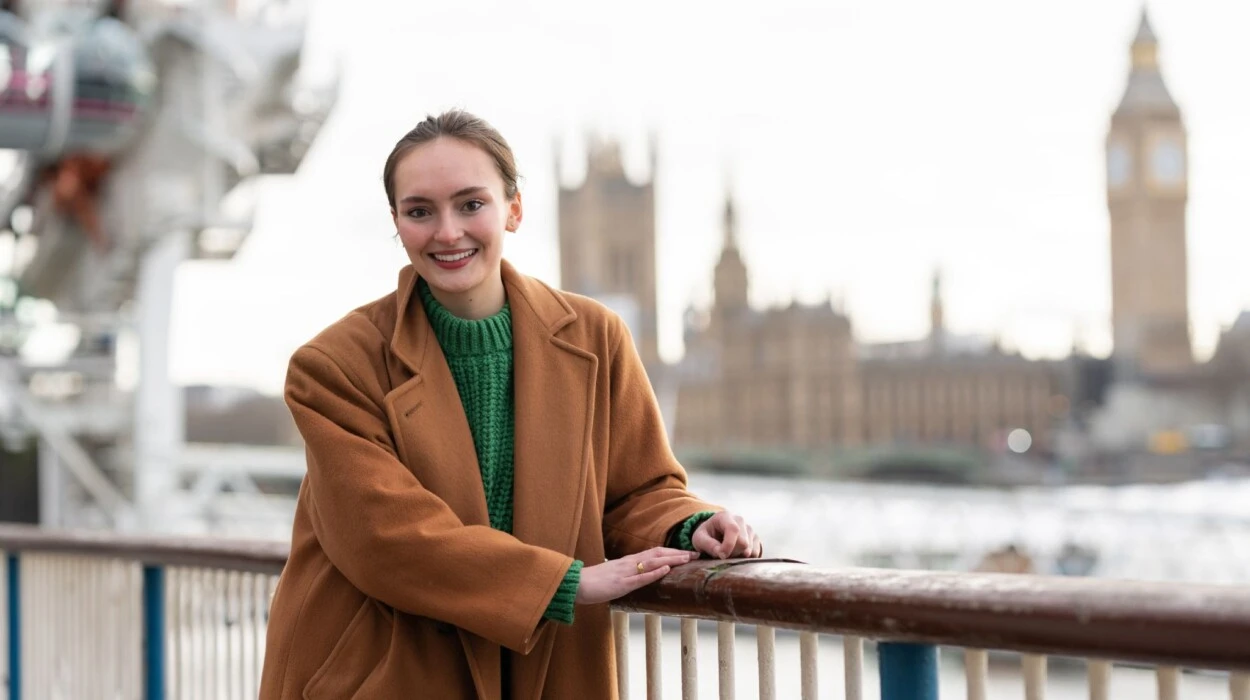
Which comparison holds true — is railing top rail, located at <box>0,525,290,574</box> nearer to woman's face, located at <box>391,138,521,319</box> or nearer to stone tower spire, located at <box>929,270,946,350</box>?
woman's face, located at <box>391,138,521,319</box>

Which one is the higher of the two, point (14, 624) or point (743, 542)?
point (743, 542)

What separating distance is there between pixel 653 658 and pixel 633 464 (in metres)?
0.20

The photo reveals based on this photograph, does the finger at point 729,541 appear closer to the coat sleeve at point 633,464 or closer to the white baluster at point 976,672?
the coat sleeve at point 633,464

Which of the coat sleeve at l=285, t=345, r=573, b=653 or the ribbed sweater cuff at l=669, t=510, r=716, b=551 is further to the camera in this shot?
the ribbed sweater cuff at l=669, t=510, r=716, b=551

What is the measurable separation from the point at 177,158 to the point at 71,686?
1052 centimetres

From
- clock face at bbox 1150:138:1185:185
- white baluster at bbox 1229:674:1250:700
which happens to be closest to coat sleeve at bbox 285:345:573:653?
white baluster at bbox 1229:674:1250:700

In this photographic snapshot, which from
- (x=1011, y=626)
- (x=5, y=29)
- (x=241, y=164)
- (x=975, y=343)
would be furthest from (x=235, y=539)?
(x=975, y=343)

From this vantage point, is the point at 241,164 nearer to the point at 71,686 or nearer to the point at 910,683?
the point at 71,686

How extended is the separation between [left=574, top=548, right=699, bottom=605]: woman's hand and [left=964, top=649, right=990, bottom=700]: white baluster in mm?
346

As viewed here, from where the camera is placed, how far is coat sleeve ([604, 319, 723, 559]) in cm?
165

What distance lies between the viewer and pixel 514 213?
5.59 feet

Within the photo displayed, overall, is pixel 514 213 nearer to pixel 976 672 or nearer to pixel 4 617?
pixel 976 672

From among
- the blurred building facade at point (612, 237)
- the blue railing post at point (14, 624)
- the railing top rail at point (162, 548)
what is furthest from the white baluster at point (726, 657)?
the blurred building facade at point (612, 237)

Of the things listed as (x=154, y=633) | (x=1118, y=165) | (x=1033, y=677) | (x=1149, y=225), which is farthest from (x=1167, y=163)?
(x=1033, y=677)
